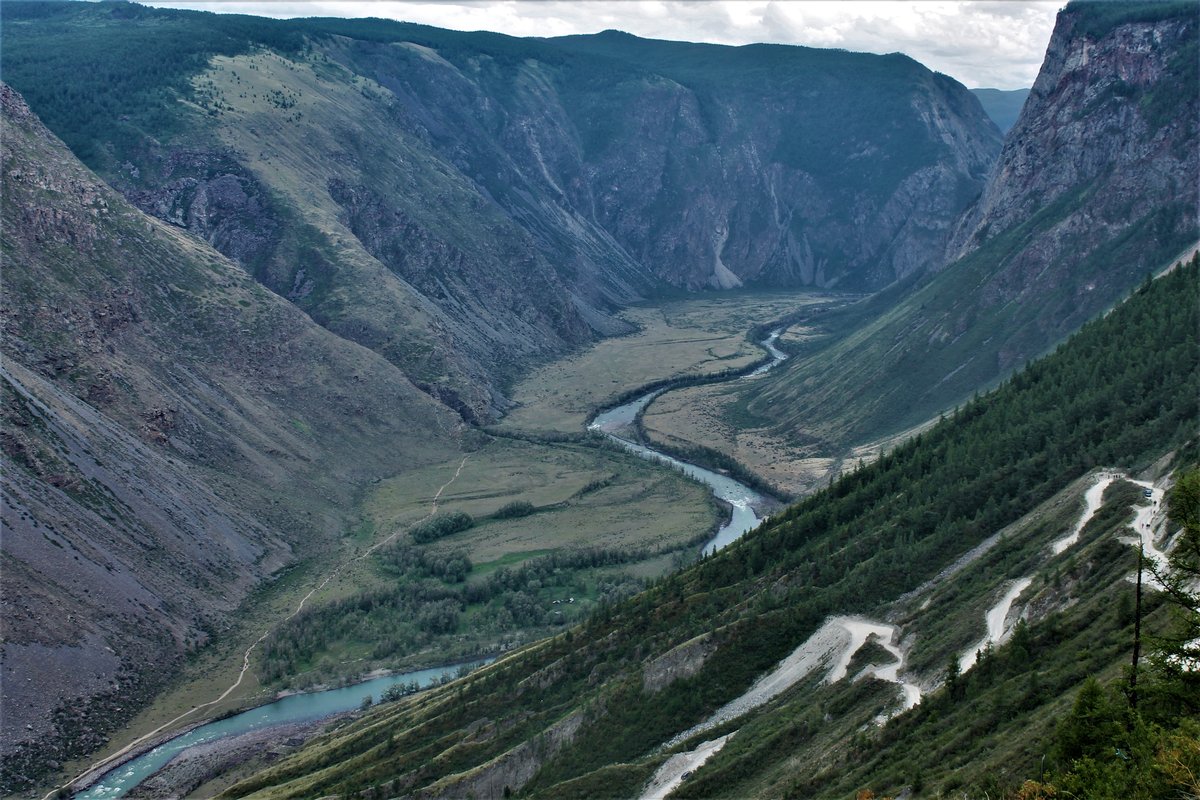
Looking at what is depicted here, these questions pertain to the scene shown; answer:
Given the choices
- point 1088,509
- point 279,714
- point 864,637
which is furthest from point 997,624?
point 279,714

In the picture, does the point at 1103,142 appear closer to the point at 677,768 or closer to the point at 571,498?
the point at 571,498

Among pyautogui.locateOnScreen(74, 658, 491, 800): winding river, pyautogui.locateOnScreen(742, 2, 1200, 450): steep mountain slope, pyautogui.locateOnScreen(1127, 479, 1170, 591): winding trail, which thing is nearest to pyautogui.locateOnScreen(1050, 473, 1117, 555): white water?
pyautogui.locateOnScreen(1127, 479, 1170, 591): winding trail

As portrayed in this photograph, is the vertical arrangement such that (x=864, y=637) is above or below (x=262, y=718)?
above

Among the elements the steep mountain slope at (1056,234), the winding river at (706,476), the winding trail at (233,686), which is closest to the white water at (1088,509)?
the winding river at (706,476)

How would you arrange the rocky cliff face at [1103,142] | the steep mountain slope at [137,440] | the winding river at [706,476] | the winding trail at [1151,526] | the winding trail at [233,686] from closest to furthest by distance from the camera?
the winding trail at [1151,526] < the winding trail at [233,686] < the steep mountain slope at [137,440] < the winding river at [706,476] < the rocky cliff face at [1103,142]

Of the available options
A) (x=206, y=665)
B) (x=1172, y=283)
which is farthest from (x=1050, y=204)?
(x=206, y=665)

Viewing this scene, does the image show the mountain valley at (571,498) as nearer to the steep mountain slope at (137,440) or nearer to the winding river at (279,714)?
the steep mountain slope at (137,440)
